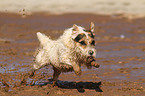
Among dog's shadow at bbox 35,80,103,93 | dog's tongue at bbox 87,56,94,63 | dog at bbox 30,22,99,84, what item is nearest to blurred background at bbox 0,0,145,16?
dog's shadow at bbox 35,80,103,93

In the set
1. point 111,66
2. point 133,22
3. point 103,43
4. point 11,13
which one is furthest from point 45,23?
point 111,66

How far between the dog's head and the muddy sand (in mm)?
1114

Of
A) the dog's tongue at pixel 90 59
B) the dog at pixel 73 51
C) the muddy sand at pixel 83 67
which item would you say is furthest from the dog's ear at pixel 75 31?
the muddy sand at pixel 83 67

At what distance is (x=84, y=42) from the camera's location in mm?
6867

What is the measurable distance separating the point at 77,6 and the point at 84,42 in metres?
24.7

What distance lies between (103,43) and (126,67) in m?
5.49

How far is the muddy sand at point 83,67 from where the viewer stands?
7.75 m

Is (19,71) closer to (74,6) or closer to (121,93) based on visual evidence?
(121,93)

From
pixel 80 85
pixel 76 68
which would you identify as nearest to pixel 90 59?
pixel 76 68

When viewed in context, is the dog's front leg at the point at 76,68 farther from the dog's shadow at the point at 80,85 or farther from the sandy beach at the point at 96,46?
the dog's shadow at the point at 80,85

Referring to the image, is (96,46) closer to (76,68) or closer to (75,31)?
(75,31)

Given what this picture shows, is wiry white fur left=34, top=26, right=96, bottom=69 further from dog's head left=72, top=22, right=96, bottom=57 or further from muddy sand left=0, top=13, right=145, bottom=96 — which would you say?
muddy sand left=0, top=13, right=145, bottom=96

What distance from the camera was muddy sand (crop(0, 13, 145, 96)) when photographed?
25.4ft

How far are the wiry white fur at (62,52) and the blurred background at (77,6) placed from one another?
2058cm
